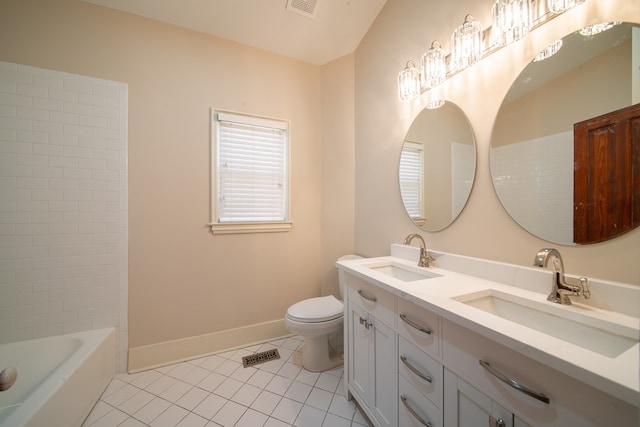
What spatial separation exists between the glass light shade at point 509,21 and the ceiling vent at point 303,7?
128 cm

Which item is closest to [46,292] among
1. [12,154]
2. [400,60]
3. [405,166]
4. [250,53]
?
[12,154]

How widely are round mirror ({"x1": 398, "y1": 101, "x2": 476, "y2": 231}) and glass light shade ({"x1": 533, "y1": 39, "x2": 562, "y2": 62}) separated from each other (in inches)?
13.0

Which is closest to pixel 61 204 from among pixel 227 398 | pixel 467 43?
pixel 227 398

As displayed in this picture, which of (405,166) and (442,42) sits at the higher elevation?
(442,42)

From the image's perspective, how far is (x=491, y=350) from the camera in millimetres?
641

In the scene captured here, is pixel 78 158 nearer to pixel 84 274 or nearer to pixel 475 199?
pixel 84 274

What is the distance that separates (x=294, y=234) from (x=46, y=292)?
1.76 meters

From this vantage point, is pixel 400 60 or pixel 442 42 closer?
pixel 442 42

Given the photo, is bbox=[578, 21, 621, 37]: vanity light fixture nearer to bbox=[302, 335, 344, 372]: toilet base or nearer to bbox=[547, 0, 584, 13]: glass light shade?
bbox=[547, 0, 584, 13]: glass light shade

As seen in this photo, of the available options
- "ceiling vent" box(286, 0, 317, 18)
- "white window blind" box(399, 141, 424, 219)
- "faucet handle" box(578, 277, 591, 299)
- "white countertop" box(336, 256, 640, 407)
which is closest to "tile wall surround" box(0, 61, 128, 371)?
"ceiling vent" box(286, 0, 317, 18)

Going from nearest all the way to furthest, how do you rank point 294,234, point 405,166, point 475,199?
point 475,199, point 405,166, point 294,234

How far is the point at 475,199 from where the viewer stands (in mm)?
1160

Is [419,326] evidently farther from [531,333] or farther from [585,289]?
[585,289]

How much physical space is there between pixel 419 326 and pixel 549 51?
3.84 ft
